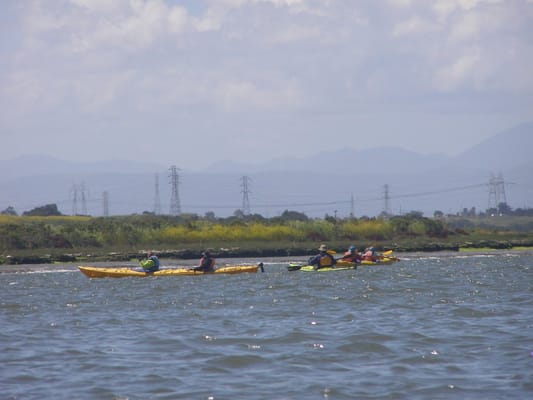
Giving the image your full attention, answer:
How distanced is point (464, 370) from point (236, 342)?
6.11 m

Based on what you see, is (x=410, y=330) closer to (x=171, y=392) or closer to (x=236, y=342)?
(x=236, y=342)

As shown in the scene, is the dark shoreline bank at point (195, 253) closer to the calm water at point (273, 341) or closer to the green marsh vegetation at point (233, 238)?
the green marsh vegetation at point (233, 238)

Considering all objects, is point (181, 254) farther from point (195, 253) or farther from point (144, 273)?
point (144, 273)

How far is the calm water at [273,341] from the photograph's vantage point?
1862 centimetres

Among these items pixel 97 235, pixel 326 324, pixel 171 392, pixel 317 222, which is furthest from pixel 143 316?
pixel 317 222

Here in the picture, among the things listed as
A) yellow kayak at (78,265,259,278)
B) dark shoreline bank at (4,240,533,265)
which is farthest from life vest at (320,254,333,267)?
dark shoreline bank at (4,240,533,265)

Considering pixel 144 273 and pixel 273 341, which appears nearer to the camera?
pixel 273 341

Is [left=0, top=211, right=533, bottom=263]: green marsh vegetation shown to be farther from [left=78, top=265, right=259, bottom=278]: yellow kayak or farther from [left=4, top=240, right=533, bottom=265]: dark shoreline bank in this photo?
[left=78, top=265, right=259, bottom=278]: yellow kayak

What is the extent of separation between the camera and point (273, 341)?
23766 millimetres

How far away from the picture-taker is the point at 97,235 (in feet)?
255

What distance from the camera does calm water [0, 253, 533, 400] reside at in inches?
733

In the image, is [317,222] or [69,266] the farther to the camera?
[317,222]

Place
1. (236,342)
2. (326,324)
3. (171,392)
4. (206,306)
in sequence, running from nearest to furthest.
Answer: (171,392), (236,342), (326,324), (206,306)

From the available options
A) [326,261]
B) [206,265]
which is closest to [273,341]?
[206,265]
